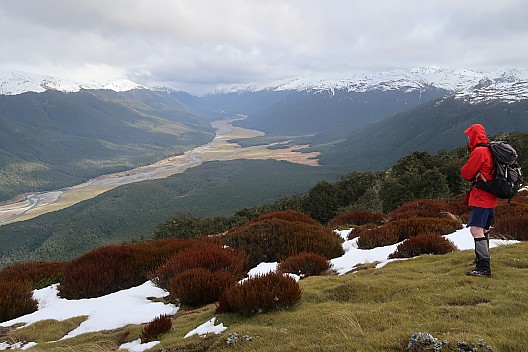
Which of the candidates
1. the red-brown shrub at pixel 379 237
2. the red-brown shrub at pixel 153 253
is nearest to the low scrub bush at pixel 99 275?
the red-brown shrub at pixel 153 253

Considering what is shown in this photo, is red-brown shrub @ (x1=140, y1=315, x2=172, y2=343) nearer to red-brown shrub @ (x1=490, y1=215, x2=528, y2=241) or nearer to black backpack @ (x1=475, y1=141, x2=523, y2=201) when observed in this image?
black backpack @ (x1=475, y1=141, x2=523, y2=201)

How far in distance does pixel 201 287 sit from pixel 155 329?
5.27 feet

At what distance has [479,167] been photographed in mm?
5738

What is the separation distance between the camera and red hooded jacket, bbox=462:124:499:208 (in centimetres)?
571

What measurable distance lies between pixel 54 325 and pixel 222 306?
370 centimetres

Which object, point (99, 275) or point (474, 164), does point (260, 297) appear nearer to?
point (474, 164)

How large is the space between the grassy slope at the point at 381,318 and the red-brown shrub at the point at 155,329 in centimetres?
13

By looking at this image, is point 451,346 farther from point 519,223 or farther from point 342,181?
point 342,181

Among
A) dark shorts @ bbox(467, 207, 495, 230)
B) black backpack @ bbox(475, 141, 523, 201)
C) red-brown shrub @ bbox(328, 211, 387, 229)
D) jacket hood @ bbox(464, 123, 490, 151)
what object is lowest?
red-brown shrub @ bbox(328, 211, 387, 229)

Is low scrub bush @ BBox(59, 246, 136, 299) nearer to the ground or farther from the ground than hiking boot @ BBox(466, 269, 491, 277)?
nearer to the ground

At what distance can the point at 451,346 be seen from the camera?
3.25 m

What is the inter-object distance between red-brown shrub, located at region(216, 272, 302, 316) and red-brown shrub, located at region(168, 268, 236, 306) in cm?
140

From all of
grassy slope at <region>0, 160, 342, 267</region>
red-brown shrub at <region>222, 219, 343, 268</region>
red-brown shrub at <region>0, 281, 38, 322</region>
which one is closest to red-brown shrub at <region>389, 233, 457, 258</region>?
red-brown shrub at <region>222, 219, 343, 268</region>

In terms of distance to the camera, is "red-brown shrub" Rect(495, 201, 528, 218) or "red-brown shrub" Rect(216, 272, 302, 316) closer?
"red-brown shrub" Rect(216, 272, 302, 316)
